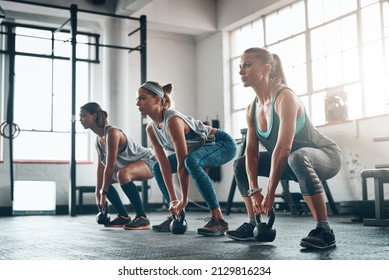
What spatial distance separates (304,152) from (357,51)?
369 centimetres

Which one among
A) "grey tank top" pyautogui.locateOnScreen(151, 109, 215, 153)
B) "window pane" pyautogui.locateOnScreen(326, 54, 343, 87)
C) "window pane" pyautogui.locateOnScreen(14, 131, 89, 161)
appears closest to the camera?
"grey tank top" pyautogui.locateOnScreen(151, 109, 215, 153)

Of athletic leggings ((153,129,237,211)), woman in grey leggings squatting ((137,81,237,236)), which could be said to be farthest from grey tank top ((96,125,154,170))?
woman in grey leggings squatting ((137,81,237,236))

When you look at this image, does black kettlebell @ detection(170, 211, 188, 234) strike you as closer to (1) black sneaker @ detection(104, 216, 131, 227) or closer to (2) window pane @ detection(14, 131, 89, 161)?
(1) black sneaker @ detection(104, 216, 131, 227)

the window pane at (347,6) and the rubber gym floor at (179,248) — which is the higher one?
the window pane at (347,6)

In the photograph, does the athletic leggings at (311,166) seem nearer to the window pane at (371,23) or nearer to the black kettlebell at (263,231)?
the black kettlebell at (263,231)

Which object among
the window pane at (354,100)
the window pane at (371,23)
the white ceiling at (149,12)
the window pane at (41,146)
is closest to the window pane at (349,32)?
the window pane at (371,23)

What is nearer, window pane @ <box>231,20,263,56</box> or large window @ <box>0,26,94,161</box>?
large window @ <box>0,26,94,161</box>

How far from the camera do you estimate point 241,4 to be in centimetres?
681

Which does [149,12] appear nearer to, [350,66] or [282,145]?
[350,66]

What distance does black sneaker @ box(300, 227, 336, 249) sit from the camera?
191 centimetres

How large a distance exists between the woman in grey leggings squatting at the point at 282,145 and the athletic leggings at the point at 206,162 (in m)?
0.41

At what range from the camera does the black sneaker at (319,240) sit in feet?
6.28

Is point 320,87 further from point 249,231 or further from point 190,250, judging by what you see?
point 190,250
